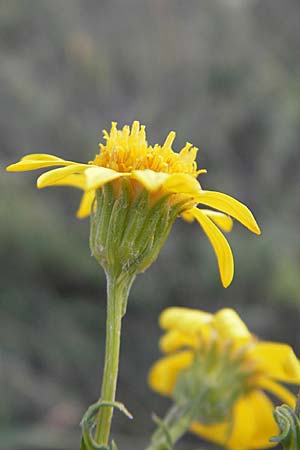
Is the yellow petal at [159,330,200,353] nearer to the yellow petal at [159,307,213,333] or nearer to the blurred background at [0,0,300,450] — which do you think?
the yellow petal at [159,307,213,333]

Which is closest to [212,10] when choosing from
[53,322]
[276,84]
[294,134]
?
[276,84]

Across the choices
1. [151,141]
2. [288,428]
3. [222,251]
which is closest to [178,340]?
[222,251]

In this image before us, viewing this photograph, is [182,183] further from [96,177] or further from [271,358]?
[271,358]

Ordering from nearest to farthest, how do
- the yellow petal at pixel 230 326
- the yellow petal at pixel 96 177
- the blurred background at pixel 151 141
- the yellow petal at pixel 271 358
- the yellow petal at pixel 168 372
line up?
the yellow petal at pixel 96 177 < the yellow petal at pixel 230 326 < the yellow petal at pixel 271 358 < the yellow petal at pixel 168 372 < the blurred background at pixel 151 141

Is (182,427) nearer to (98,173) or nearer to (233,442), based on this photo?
(233,442)

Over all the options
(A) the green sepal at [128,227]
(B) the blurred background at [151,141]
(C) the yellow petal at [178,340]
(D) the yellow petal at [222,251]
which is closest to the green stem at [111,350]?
(A) the green sepal at [128,227]

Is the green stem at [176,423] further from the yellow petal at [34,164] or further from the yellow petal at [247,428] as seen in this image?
the yellow petal at [34,164]
